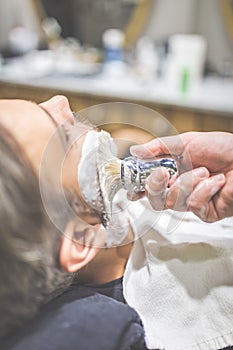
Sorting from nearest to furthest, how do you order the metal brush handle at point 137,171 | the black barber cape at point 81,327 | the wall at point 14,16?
the black barber cape at point 81,327, the metal brush handle at point 137,171, the wall at point 14,16

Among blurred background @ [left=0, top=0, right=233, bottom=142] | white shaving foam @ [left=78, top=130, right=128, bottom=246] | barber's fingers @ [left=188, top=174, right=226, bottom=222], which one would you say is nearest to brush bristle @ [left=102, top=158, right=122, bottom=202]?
white shaving foam @ [left=78, top=130, right=128, bottom=246]

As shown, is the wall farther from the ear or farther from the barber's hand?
the ear

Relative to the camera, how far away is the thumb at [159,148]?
63 cm

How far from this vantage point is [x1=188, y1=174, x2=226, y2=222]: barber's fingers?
0.65 metres

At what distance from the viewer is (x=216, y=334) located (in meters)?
0.60

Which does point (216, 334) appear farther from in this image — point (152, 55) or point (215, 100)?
point (152, 55)

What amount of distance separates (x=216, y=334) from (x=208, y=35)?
1.95m

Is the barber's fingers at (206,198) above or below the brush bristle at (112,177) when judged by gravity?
below

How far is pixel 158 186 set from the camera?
24.1 inches

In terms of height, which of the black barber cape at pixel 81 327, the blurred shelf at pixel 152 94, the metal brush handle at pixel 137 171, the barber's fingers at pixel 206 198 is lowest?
the blurred shelf at pixel 152 94

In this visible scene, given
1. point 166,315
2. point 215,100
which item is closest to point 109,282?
point 166,315

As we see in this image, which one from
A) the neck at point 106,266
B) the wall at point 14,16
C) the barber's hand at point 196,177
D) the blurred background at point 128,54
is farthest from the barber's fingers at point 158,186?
the wall at point 14,16

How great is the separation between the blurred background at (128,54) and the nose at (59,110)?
1067mm

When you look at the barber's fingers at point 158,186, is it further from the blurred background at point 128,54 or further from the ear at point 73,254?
the blurred background at point 128,54
